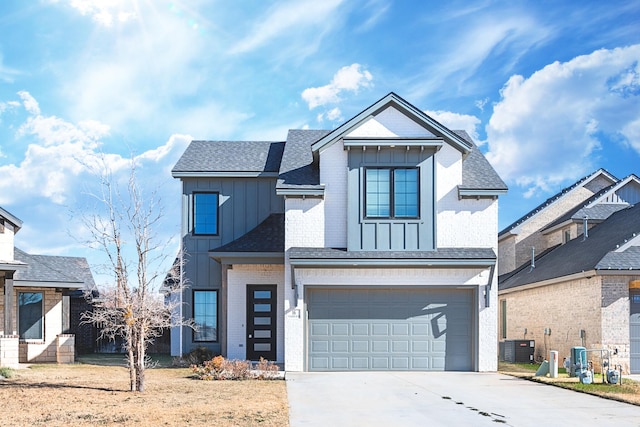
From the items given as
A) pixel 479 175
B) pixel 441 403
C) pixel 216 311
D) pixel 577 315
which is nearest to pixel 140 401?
pixel 441 403

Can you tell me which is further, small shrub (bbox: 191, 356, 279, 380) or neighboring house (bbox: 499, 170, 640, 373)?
neighboring house (bbox: 499, 170, 640, 373)

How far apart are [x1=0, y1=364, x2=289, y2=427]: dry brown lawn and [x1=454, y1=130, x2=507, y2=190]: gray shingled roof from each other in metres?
8.16

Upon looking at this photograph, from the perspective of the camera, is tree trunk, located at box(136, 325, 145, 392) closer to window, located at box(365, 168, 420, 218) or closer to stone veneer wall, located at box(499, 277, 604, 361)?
window, located at box(365, 168, 420, 218)

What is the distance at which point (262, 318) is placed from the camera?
76.8ft

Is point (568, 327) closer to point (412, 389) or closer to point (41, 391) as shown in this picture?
point (412, 389)

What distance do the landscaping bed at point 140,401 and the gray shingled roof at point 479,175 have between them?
8.26 meters

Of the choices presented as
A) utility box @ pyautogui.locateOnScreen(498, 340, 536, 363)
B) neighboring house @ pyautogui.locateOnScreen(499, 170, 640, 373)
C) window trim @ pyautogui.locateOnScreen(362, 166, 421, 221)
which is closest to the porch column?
window trim @ pyautogui.locateOnScreen(362, 166, 421, 221)

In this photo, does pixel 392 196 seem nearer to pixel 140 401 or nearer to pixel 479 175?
pixel 479 175

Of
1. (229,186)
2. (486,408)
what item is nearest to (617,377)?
(486,408)

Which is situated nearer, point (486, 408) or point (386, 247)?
point (486, 408)

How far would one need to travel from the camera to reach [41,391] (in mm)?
15883

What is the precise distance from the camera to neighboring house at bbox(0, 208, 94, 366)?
954 inches

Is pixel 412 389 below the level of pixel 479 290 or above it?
below

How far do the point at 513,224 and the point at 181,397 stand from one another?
22.3 m
